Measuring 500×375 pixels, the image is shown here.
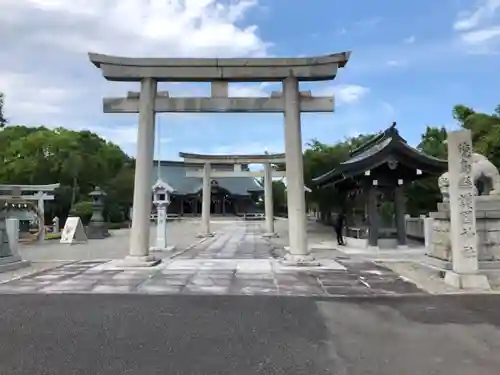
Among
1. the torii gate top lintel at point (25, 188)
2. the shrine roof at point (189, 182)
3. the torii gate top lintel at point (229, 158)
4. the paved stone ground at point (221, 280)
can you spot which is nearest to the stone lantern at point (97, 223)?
the torii gate top lintel at point (25, 188)

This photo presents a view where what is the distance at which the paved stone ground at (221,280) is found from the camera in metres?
9.15

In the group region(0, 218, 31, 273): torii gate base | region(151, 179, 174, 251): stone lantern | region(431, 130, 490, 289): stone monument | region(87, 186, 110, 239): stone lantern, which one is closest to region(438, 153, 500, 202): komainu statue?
region(431, 130, 490, 289): stone monument

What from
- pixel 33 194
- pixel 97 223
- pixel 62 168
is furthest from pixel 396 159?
pixel 62 168

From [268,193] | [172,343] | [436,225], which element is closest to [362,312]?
[172,343]

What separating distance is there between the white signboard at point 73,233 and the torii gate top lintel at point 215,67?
12570 millimetres

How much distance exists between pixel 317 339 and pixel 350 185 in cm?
1724

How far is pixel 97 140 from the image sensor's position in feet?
156

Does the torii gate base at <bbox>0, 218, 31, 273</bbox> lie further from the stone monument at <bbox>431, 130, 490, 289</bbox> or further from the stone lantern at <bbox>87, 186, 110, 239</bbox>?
the stone lantern at <bbox>87, 186, 110, 239</bbox>

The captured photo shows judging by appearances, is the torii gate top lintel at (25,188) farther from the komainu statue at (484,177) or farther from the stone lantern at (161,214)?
the komainu statue at (484,177)

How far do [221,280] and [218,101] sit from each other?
5606 mm

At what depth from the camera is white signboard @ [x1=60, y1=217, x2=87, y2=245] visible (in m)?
23.6

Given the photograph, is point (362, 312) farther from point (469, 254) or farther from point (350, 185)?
point (350, 185)

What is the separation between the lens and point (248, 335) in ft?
18.9

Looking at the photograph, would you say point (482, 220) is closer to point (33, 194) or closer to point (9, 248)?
point (9, 248)
